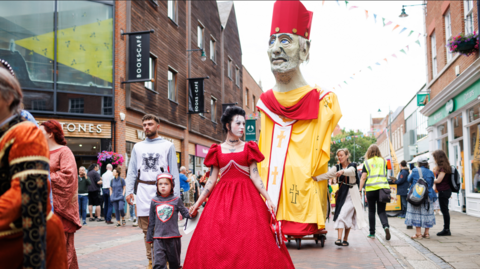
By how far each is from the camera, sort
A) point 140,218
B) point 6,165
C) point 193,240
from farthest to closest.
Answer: point 140,218 → point 193,240 → point 6,165

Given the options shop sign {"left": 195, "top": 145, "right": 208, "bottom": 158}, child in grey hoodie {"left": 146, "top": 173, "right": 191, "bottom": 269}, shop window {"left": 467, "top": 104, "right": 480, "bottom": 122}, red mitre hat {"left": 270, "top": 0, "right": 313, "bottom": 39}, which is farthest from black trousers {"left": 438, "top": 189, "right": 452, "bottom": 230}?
shop sign {"left": 195, "top": 145, "right": 208, "bottom": 158}

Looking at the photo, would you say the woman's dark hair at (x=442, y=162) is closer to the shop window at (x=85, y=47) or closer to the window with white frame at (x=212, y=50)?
the shop window at (x=85, y=47)

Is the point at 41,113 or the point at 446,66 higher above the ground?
the point at 446,66

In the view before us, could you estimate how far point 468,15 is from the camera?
14.1 meters

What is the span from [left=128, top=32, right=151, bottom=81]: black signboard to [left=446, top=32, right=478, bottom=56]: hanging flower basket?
10357mm

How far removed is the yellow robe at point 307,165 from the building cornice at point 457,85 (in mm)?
7630

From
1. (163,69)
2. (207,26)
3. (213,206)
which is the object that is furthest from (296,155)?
(207,26)

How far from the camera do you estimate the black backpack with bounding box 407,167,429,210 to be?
859cm

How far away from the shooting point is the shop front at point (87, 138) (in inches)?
605

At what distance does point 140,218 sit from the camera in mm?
5816

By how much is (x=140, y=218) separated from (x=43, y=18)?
12080 millimetres

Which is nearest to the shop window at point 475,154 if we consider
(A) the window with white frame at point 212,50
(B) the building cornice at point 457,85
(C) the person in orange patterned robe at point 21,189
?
(B) the building cornice at point 457,85

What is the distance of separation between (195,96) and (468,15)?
1380 cm

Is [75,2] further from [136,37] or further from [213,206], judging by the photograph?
[213,206]
